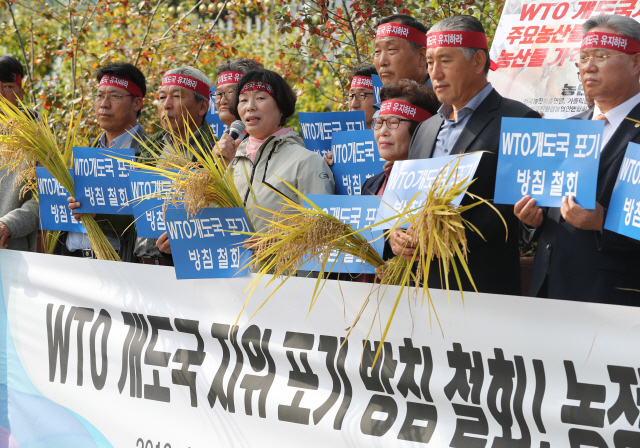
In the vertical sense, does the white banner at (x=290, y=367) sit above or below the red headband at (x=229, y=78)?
below

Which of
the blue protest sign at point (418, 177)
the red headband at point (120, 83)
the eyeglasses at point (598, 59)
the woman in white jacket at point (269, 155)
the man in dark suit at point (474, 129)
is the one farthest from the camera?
the red headband at point (120, 83)

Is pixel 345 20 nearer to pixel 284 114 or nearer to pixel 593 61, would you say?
pixel 284 114

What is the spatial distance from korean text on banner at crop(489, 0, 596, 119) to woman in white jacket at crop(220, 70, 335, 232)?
1.20 m

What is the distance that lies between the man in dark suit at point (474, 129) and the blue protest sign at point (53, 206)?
187cm

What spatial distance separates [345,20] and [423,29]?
1.91 meters

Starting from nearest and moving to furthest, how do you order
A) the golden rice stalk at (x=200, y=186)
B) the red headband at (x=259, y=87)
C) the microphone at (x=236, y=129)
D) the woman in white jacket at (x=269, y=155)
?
1. the golden rice stalk at (x=200, y=186)
2. the woman in white jacket at (x=269, y=155)
3. the red headband at (x=259, y=87)
4. the microphone at (x=236, y=129)

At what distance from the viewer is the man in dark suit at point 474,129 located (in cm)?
283

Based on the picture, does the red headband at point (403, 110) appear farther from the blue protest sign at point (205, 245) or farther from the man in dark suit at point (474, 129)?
the blue protest sign at point (205, 245)

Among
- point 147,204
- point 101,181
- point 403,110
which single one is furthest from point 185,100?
point 403,110

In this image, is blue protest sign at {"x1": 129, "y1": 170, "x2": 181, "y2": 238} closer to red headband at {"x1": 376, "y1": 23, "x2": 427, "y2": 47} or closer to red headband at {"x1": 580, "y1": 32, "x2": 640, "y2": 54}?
red headband at {"x1": 376, "y1": 23, "x2": 427, "y2": 47}

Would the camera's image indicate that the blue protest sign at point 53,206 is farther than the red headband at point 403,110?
Yes

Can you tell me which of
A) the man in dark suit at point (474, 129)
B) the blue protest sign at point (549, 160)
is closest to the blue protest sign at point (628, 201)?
the blue protest sign at point (549, 160)

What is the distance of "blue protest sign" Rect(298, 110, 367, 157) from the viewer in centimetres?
438

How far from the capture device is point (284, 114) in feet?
12.8
